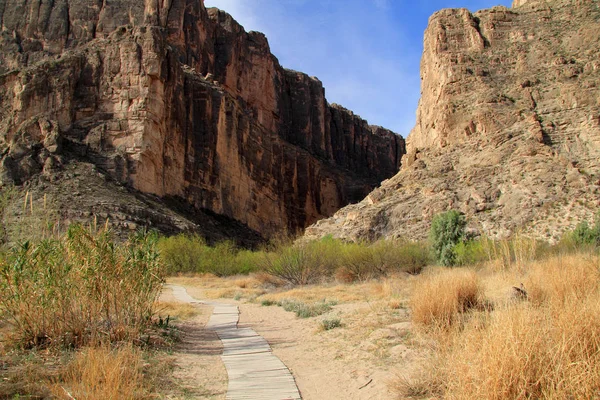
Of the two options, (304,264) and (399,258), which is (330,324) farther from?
(399,258)

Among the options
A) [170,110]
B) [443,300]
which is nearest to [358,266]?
[443,300]

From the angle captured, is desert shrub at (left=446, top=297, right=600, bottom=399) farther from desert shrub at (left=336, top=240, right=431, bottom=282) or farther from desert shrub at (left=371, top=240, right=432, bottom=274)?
desert shrub at (left=371, top=240, right=432, bottom=274)

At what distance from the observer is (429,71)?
42.2 m

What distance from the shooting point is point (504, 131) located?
101 feet

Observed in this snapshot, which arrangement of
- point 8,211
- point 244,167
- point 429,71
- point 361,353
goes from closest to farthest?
point 361,353 < point 8,211 < point 429,71 < point 244,167

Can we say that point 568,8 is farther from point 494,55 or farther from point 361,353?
point 361,353

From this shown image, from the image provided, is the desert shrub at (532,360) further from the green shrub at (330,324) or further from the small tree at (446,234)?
the small tree at (446,234)

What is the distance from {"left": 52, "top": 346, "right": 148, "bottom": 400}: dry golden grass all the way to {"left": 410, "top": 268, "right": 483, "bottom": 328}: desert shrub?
356 cm

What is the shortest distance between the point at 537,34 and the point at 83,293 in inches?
1564

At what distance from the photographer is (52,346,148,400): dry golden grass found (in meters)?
3.77

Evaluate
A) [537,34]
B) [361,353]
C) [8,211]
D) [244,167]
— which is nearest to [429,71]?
[537,34]

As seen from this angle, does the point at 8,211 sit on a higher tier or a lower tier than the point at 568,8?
lower

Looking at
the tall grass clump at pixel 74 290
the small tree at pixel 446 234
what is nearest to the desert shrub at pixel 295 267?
the small tree at pixel 446 234

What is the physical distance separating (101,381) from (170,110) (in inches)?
1801
